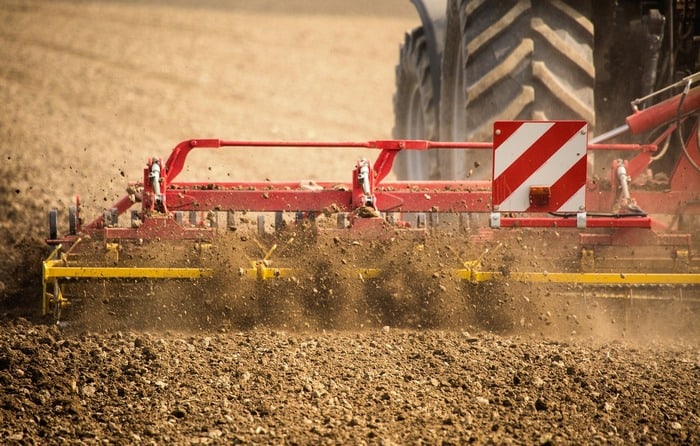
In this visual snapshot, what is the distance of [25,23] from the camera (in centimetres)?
2420

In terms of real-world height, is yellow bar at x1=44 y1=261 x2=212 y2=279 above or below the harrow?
below

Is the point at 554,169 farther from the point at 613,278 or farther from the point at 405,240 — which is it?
the point at 405,240

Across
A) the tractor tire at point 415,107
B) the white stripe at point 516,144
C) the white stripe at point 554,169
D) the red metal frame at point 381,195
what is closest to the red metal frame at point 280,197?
the red metal frame at point 381,195

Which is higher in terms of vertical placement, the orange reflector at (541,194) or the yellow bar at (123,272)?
the orange reflector at (541,194)

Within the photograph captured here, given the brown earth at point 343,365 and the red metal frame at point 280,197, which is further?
the red metal frame at point 280,197

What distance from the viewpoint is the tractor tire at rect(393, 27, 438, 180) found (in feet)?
28.6

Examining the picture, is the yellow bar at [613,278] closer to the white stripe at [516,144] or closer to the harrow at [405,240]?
the harrow at [405,240]

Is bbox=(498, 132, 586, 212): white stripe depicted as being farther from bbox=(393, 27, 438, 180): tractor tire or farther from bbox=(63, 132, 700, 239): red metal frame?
bbox=(393, 27, 438, 180): tractor tire

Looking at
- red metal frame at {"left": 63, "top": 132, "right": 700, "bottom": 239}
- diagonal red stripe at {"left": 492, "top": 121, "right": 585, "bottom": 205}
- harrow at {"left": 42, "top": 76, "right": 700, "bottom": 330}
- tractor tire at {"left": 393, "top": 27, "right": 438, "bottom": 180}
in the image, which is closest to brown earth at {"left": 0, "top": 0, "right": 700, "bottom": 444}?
harrow at {"left": 42, "top": 76, "right": 700, "bottom": 330}

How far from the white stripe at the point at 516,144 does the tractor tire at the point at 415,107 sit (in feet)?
8.43

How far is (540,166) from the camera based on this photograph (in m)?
5.83

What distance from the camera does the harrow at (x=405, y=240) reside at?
5809 mm

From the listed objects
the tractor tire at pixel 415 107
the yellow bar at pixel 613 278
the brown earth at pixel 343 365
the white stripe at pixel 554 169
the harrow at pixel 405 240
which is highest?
the tractor tire at pixel 415 107

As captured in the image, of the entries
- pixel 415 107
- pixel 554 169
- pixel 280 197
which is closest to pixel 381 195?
pixel 280 197
